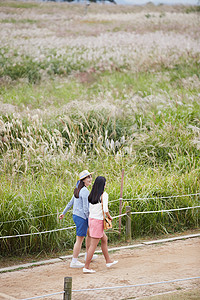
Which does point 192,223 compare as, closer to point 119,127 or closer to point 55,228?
point 55,228

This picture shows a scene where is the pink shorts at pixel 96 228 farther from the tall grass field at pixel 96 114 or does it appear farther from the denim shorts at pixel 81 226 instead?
A: the tall grass field at pixel 96 114

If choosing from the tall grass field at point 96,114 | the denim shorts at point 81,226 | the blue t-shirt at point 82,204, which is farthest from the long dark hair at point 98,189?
the tall grass field at point 96,114

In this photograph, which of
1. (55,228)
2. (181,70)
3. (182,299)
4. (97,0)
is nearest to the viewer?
(182,299)

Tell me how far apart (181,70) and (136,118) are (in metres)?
5.74

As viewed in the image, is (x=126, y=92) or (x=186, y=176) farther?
(x=126, y=92)

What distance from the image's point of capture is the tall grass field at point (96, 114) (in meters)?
7.23

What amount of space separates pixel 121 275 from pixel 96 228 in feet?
2.04

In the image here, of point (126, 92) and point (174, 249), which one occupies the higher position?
point (126, 92)

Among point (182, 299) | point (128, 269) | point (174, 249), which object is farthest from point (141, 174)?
point (182, 299)

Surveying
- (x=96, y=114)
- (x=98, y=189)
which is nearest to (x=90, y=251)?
(x=98, y=189)

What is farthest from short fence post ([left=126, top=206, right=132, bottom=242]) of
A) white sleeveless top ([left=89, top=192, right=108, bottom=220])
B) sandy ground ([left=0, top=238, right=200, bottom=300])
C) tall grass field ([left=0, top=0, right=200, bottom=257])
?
white sleeveless top ([left=89, top=192, right=108, bottom=220])

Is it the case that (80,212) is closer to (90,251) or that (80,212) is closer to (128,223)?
(90,251)

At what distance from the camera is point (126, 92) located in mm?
14156

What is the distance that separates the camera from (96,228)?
5570 mm
